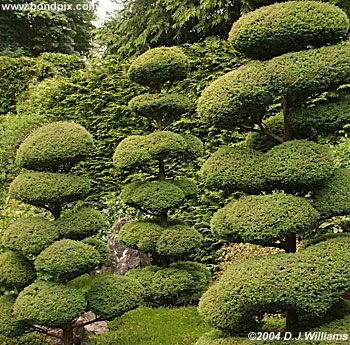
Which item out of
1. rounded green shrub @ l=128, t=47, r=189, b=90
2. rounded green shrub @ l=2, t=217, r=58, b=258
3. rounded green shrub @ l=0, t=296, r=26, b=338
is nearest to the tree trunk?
rounded green shrub @ l=0, t=296, r=26, b=338

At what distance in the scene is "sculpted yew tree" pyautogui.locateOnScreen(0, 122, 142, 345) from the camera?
16.8ft

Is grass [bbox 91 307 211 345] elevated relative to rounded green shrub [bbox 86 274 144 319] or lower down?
lower down

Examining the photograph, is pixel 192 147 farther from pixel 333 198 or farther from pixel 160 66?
pixel 333 198

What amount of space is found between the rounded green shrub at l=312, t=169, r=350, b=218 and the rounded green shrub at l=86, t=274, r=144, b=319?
2.40m

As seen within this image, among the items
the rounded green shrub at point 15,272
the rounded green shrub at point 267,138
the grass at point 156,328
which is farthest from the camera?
the grass at point 156,328

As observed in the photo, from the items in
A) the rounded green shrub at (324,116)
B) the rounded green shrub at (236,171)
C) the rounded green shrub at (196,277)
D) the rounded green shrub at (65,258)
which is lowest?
the rounded green shrub at (196,277)

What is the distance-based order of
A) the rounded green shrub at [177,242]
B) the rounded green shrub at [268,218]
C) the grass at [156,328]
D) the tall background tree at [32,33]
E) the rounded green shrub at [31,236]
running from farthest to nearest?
the tall background tree at [32,33] → the rounded green shrub at [177,242] → the grass at [156,328] → the rounded green shrub at [31,236] → the rounded green shrub at [268,218]

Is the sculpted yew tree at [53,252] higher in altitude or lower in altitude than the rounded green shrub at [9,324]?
higher

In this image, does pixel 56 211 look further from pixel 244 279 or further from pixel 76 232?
pixel 244 279

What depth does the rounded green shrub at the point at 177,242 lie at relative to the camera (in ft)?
23.0

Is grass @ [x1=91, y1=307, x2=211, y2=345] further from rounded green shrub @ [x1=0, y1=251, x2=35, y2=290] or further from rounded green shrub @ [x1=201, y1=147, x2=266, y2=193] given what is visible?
rounded green shrub @ [x1=201, y1=147, x2=266, y2=193]

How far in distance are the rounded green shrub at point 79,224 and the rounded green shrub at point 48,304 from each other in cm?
54

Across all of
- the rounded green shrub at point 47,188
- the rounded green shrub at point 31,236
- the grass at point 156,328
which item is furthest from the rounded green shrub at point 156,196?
the rounded green shrub at point 31,236

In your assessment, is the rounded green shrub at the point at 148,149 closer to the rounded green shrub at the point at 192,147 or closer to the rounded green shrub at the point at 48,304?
the rounded green shrub at the point at 192,147
